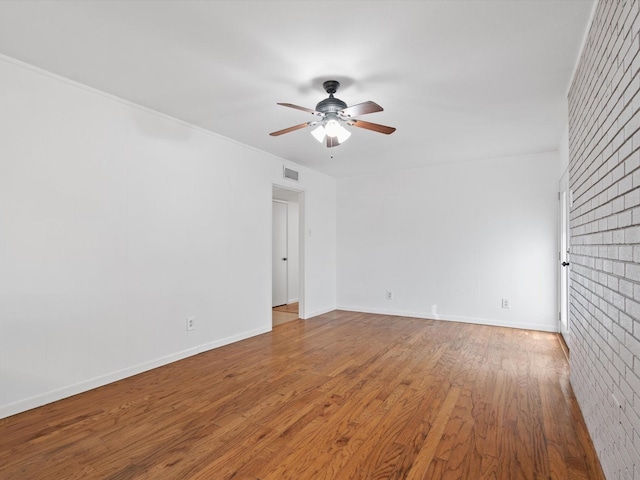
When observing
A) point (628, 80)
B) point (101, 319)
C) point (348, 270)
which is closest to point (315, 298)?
point (348, 270)

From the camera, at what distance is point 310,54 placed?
2316 millimetres

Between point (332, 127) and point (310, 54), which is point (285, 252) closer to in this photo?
point (332, 127)

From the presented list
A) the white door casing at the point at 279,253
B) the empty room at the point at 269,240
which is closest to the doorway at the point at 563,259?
the empty room at the point at 269,240

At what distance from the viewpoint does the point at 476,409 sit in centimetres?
248

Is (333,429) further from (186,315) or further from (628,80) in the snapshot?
(628,80)

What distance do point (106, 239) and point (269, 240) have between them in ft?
7.11

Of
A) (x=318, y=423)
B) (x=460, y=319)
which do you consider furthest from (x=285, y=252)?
(x=318, y=423)

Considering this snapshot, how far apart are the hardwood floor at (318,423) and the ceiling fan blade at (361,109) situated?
2142 mm

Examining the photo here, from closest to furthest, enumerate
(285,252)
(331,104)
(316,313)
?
(331,104) → (316,313) → (285,252)

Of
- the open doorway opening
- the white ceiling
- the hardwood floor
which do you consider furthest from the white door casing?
the white ceiling

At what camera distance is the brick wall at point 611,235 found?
4.36 feet

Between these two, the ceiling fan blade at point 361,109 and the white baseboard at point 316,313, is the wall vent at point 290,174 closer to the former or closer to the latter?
the white baseboard at point 316,313

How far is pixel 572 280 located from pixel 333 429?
2250 millimetres

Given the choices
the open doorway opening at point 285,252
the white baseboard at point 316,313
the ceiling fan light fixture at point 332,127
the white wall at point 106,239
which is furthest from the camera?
the open doorway opening at point 285,252
